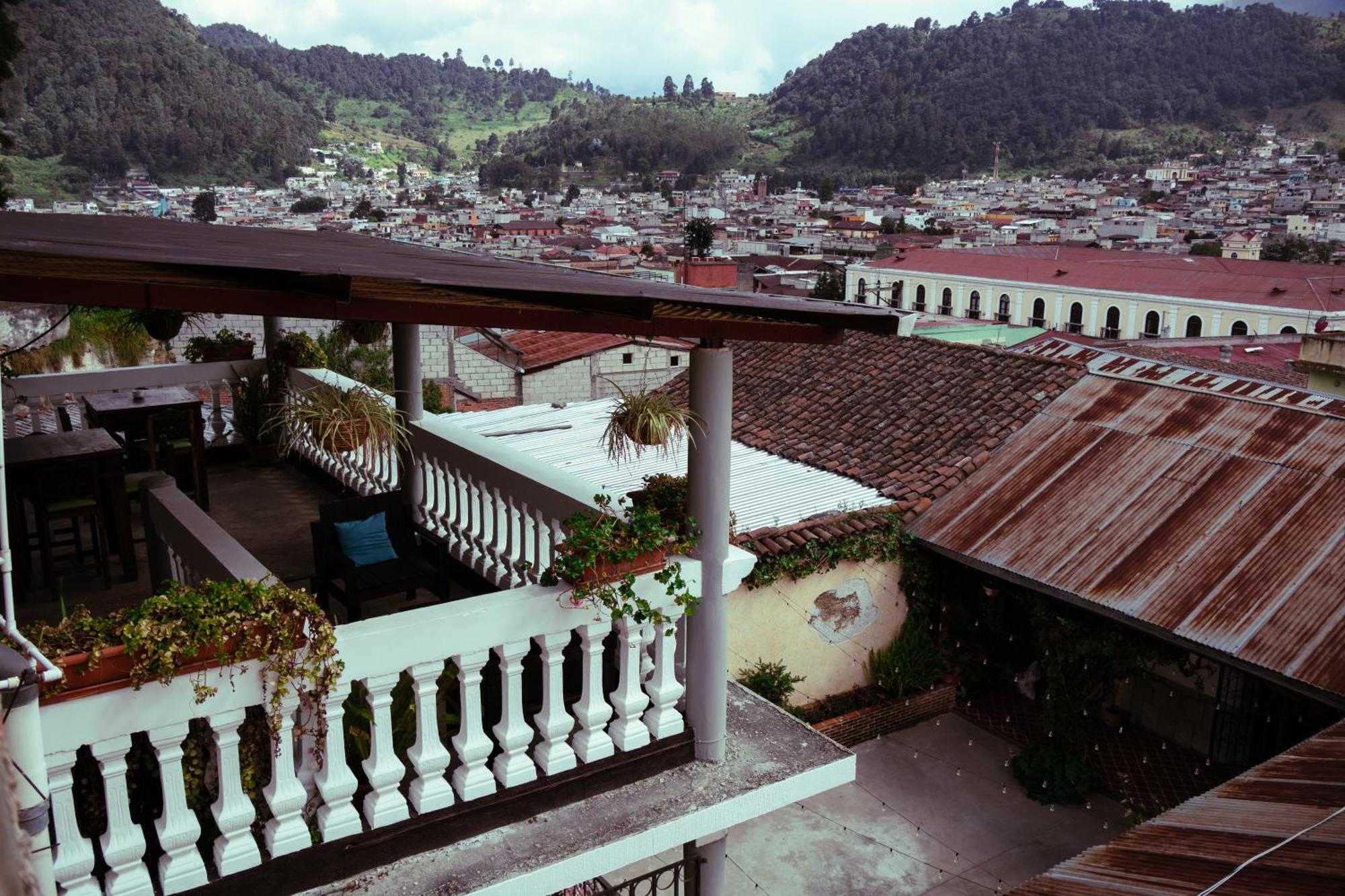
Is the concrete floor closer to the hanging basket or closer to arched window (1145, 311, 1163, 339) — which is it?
the hanging basket

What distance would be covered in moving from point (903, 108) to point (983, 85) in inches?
434

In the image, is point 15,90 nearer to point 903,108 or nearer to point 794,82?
point 903,108

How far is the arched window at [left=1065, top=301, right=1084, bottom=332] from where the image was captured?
166 ft

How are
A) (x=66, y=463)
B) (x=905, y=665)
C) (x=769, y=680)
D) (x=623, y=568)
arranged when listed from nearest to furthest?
(x=623, y=568) < (x=66, y=463) < (x=769, y=680) < (x=905, y=665)

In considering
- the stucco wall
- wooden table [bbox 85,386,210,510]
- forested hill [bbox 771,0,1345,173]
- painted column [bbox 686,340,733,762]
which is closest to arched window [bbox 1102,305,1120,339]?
the stucco wall

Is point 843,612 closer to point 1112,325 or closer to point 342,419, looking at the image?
point 342,419

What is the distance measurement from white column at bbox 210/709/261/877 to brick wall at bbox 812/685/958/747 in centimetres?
710

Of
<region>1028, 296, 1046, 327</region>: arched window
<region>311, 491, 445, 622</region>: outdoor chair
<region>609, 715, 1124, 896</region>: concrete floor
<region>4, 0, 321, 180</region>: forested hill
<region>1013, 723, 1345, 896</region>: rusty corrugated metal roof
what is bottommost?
<region>609, 715, 1124, 896</region>: concrete floor

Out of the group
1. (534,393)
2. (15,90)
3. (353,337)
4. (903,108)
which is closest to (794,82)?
(903,108)

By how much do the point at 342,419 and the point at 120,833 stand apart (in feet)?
4.73

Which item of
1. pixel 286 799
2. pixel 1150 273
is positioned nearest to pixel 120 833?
pixel 286 799

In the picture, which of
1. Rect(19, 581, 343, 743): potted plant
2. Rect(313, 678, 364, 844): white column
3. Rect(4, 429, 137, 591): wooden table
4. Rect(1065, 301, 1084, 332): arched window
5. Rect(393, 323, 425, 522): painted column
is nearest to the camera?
Rect(19, 581, 343, 743): potted plant

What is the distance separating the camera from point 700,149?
146875 millimetres

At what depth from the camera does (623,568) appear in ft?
11.0
